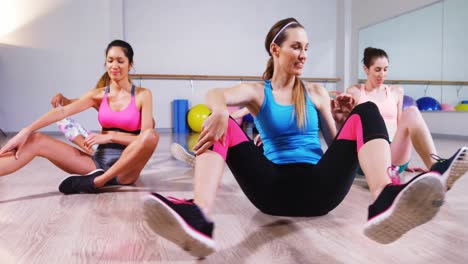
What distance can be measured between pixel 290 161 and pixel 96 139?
1.13m

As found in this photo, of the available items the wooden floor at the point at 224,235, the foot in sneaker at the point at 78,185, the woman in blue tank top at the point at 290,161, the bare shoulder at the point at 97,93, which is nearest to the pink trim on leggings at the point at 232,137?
the woman in blue tank top at the point at 290,161

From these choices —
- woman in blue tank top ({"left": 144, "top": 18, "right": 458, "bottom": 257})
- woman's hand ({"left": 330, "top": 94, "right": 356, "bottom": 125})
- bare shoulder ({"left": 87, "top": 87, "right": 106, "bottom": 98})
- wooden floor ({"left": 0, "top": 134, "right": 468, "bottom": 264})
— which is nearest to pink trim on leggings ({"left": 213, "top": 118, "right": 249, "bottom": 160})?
woman in blue tank top ({"left": 144, "top": 18, "right": 458, "bottom": 257})

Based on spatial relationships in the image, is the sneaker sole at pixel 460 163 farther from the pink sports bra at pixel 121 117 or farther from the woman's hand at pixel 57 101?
the woman's hand at pixel 57 101

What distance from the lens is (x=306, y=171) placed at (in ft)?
4.28

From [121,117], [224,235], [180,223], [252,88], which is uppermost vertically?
[252,88]

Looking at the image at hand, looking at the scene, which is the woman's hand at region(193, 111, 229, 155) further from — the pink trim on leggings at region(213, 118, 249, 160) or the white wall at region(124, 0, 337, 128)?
the white wall at region(124, 0, 337, 128)

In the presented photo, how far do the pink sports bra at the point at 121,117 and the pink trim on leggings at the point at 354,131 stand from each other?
1347 mm

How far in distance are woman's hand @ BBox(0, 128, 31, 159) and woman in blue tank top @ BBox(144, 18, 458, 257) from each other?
3.65 ft

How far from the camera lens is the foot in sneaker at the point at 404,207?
0.83m

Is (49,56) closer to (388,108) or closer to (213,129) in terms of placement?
(388,108)

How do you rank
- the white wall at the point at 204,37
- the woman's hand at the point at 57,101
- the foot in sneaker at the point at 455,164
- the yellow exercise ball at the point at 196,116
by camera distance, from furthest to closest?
1. the white wall at the point at 204,37
2. the yellow exercise ball at the point at 196,116
3. the woman's hand at the point at 57,101
4. the foot in sneaker at the point at 455,164

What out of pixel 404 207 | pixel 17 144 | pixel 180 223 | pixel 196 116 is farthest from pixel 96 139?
pixel 196 116

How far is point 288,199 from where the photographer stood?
1.35 metres

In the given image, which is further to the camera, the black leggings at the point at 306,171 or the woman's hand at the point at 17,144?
the woman's hand at the point at 17,144
